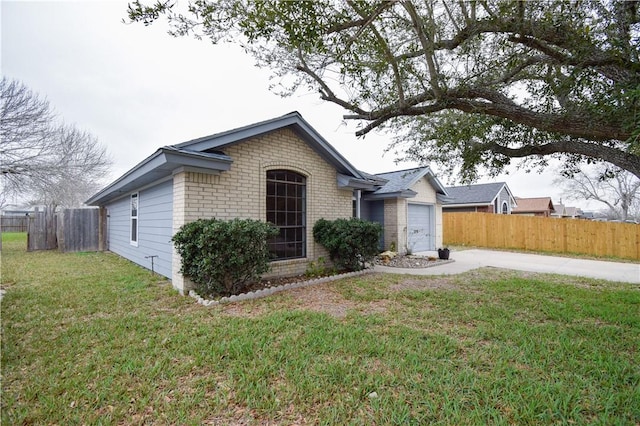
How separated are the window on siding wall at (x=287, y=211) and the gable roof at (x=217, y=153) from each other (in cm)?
111

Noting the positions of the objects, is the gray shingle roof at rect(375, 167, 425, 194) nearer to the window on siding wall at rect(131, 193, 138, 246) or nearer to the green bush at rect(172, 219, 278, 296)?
the green bush at rect(172, 219, 278, 296)

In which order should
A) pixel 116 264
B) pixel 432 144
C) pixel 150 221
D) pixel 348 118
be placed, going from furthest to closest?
pixel 116 264 < pixel 150 221 < pixel 432 144 < pixel 348 118

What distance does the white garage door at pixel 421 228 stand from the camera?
45.1ft

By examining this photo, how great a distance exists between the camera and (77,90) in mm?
12914

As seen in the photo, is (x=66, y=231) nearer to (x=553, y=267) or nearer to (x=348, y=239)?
(x=348, y=239)

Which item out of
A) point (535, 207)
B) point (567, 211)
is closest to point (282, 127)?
point (535, 207)

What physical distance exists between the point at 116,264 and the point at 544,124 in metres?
12.2

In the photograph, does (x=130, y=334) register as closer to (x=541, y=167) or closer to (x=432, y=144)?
(x=432, y=144)

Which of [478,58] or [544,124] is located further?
[478,58]

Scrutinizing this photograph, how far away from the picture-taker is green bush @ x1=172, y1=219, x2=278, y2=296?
18.2 feet

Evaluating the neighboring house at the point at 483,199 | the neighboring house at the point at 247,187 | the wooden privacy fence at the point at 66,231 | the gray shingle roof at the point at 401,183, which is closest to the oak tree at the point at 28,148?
the wooden privacy fence at the point at 66,231

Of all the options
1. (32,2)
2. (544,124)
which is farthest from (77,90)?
(544,124)

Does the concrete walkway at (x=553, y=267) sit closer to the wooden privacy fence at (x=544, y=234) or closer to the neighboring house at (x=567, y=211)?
the wooden privacy fence at (x=544, y=234)

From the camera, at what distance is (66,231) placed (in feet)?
45.8
